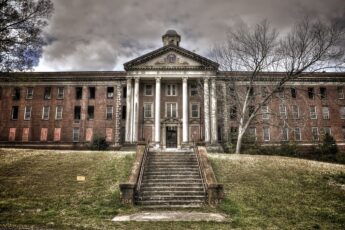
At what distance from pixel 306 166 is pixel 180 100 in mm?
21355

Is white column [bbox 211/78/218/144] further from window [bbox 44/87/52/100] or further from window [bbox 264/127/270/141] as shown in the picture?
window [bbox 44/87/52/100]

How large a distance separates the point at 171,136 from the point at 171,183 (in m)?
22.2

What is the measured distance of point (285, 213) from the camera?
12156 millimetres

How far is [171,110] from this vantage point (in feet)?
125

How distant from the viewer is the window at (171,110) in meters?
38.0

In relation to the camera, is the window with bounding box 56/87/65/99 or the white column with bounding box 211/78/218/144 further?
the window with bounding box 56/87/65/99

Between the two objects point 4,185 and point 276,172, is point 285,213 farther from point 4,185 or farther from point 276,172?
point 4,185

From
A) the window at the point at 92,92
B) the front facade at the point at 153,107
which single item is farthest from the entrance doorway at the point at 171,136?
the window at the point at 92,92

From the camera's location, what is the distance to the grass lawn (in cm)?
1088

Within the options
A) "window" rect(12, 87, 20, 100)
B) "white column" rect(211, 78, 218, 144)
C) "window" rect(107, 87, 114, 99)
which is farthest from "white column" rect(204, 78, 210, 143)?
"window" rect(12, 87, 20, 100)

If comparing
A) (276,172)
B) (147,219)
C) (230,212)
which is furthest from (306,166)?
(147,219)

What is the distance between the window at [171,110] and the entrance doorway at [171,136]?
164 cm

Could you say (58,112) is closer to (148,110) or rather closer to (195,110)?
(148,110)

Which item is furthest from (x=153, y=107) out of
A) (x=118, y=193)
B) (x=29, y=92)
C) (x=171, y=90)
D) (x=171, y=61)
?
(x=118, y=193)
